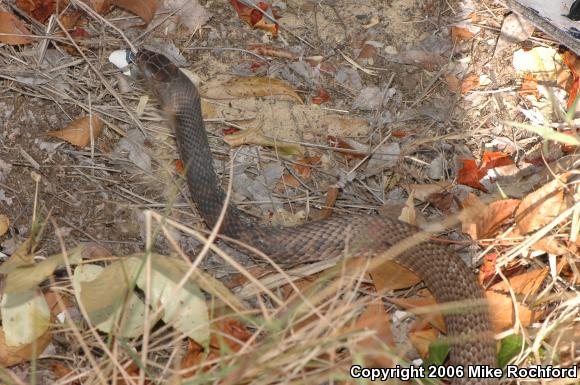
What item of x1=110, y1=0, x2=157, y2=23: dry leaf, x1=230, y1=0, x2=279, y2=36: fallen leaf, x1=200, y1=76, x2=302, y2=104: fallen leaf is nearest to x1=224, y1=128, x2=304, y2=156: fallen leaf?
x1=200, y1=76, x2=302, y2=104: fallen leaf

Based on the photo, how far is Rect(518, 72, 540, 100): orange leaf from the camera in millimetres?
4820

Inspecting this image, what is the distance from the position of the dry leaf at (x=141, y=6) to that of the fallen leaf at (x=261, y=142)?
112 centimetres

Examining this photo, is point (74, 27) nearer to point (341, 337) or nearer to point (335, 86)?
point (335, 86)

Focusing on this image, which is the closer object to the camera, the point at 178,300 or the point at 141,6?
the point at 178,300

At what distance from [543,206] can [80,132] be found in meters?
2.78

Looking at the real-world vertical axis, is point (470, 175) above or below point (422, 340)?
above

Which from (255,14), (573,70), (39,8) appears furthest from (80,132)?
(573,70)

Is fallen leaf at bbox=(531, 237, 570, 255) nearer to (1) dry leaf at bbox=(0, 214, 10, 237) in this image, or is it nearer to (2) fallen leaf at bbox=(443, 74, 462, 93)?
(2) fallen leaf at bbox=(443, 74, 462, 93)

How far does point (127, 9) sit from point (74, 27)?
386 mm

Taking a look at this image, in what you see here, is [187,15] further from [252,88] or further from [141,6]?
[252,88]

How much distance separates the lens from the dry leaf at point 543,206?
399cm

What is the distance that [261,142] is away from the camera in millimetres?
4613

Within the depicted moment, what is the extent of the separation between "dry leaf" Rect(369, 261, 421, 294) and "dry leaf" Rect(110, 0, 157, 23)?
2408mm

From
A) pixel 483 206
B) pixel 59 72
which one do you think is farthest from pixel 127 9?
pixel 483 206
